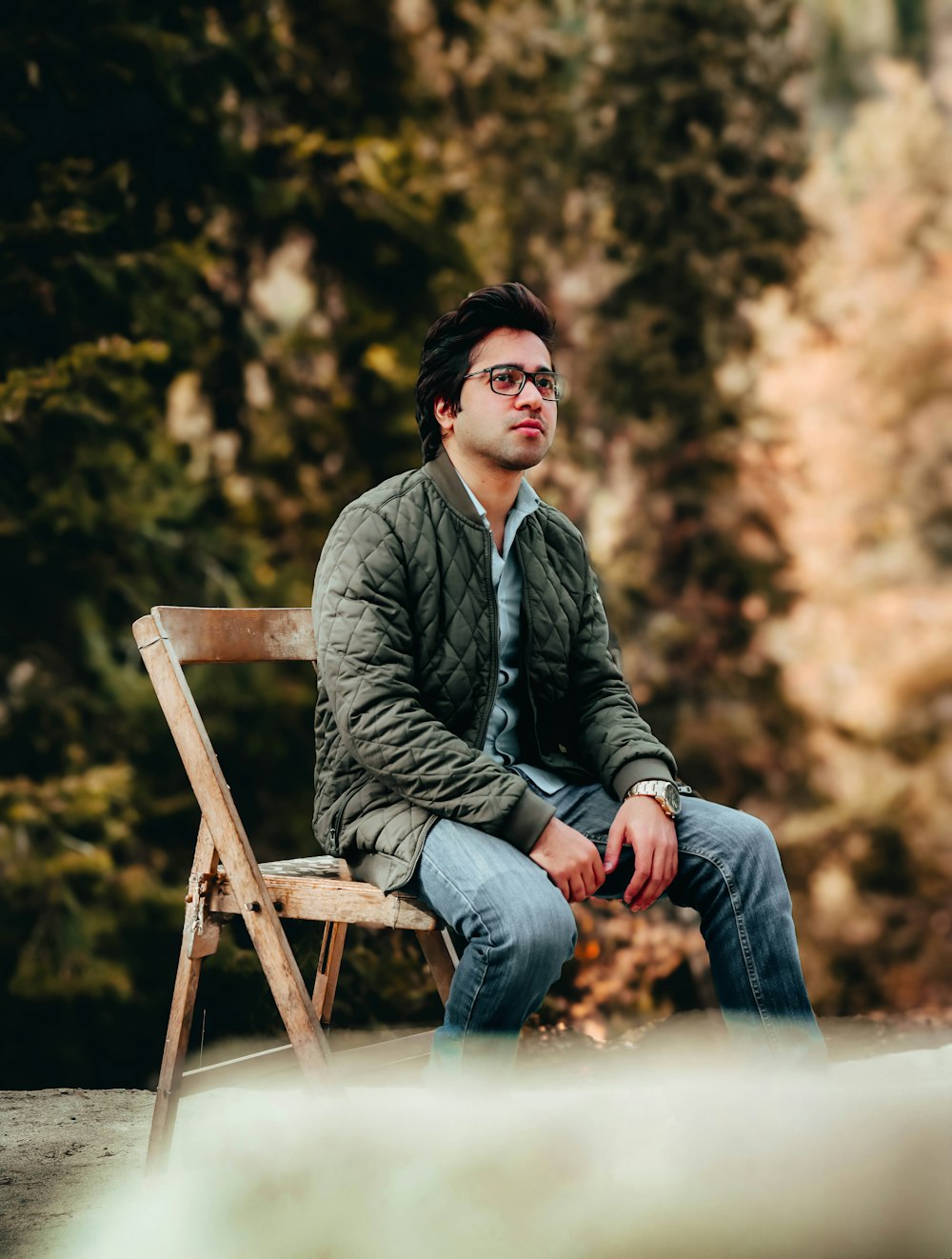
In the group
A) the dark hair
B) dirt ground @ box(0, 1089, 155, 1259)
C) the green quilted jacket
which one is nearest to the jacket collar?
the green quilted jacket

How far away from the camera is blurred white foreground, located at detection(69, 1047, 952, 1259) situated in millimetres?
1357

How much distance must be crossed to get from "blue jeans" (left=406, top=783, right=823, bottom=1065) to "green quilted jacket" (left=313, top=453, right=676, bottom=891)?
8 centimetres

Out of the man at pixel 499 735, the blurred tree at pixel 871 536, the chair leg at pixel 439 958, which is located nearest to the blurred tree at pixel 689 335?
the blurred tree at pixel 871 536

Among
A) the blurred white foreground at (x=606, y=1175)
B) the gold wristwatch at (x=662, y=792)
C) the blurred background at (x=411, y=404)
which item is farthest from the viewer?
the blurred background at (x=411, y=404)

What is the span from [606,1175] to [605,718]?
960mm

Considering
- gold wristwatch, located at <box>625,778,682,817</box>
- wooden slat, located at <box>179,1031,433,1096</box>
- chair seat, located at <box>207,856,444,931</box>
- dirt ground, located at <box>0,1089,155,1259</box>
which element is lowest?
dirt ground, located at <box>0,1089,155,1259</box>

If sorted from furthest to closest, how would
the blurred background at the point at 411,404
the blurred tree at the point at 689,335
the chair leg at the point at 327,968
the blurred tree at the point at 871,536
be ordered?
the blurred tree at the point at 871,536, the blurred tree at the point at 689,335, the blurred background at the point at 411,404, the chair leg at the point at 327,968

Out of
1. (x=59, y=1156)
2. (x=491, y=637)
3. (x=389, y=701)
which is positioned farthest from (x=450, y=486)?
(x=59, y=1156)

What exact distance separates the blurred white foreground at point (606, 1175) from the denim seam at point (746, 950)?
81 millimetres

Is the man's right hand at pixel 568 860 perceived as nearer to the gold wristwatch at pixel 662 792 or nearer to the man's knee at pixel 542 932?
the man's knee at pixel 542 932

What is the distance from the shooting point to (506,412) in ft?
7.47

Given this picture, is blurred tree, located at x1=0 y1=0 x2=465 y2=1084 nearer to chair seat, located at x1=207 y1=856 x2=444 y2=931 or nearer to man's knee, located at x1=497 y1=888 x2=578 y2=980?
chair seat, located at x1=207 y1=856 x2=444 y2=931

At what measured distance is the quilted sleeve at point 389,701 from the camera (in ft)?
6.72

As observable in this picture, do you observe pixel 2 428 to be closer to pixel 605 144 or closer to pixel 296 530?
pixel 296 530
